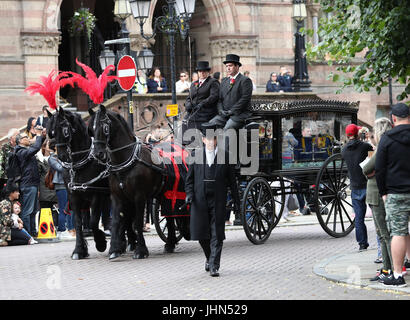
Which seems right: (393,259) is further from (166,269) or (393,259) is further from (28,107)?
(28,107)

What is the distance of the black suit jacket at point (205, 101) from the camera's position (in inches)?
567

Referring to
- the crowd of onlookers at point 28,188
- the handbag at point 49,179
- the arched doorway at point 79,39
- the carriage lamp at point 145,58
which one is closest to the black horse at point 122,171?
the crowd of onlookers at point 28,188

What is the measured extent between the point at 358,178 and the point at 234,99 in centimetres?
228

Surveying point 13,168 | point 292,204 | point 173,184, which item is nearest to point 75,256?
point 173,184

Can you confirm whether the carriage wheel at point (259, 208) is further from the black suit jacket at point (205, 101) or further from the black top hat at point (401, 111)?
the black top hat at point (401, 111)

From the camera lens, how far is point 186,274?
12.0m

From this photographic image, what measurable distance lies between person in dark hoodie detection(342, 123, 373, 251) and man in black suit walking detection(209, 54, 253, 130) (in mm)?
1639

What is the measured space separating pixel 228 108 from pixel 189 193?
2816 millimetres

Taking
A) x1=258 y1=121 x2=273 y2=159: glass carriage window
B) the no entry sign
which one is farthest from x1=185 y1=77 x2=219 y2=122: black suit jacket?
the no entry sign

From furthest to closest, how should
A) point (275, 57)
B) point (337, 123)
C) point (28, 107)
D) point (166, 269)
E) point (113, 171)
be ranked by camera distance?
1. point (275, 57)
2. point (28, 107)
3. point (337, 123)
4. point (113, 171)
5. point (166, 269)

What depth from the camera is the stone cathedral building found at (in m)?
27.2

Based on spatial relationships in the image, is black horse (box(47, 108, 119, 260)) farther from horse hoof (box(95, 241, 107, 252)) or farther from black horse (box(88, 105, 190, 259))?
black horse (box(88, 105, 190, 259))

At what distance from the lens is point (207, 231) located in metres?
11.8

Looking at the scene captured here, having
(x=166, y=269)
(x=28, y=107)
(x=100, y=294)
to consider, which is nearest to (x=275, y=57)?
(x=28, y=107)
